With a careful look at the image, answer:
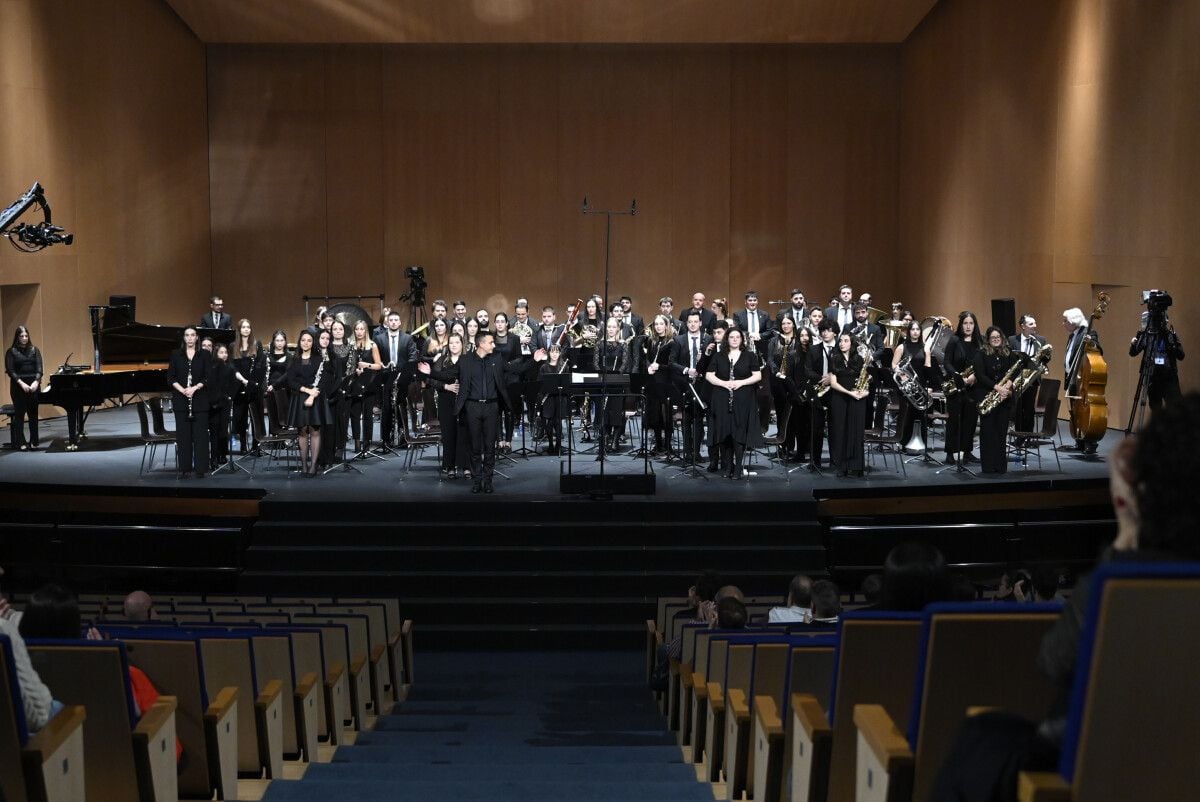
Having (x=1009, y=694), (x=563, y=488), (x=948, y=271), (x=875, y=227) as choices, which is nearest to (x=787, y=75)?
(x=875, y=227)

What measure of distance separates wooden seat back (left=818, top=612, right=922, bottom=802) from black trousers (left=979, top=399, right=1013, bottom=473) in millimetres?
8055

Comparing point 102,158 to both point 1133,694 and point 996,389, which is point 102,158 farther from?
point 1133,694

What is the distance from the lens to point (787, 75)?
19.8 m

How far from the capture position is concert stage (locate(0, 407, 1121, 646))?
9219 mm

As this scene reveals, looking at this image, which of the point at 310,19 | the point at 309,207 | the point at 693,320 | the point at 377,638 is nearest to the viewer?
the point at 377,638

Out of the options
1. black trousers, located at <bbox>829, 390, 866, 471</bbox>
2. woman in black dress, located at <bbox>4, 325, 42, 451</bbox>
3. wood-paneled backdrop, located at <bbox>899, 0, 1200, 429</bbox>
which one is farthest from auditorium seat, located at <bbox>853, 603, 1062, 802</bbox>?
woman in black dress, located at <bbox>4, 325, 42, 451</bbox>

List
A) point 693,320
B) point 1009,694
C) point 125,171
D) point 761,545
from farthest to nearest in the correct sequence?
point 125,171 → point 693,320 → point 761,545 → point 1009,694

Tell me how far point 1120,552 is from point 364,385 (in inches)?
402

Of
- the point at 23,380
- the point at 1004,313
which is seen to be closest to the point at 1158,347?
the point at 1004,313

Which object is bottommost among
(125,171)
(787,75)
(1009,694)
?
(1009,694)

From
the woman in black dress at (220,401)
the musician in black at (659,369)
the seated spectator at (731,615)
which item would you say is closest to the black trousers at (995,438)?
the musician in black at (659,369)

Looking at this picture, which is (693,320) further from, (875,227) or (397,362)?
(875,227)

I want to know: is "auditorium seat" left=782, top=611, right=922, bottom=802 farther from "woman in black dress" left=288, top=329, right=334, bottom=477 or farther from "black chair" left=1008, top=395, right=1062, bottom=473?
"woman in black dress" left=288, top=329, right=334, bottom=477

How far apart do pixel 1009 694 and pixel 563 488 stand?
7.47m
